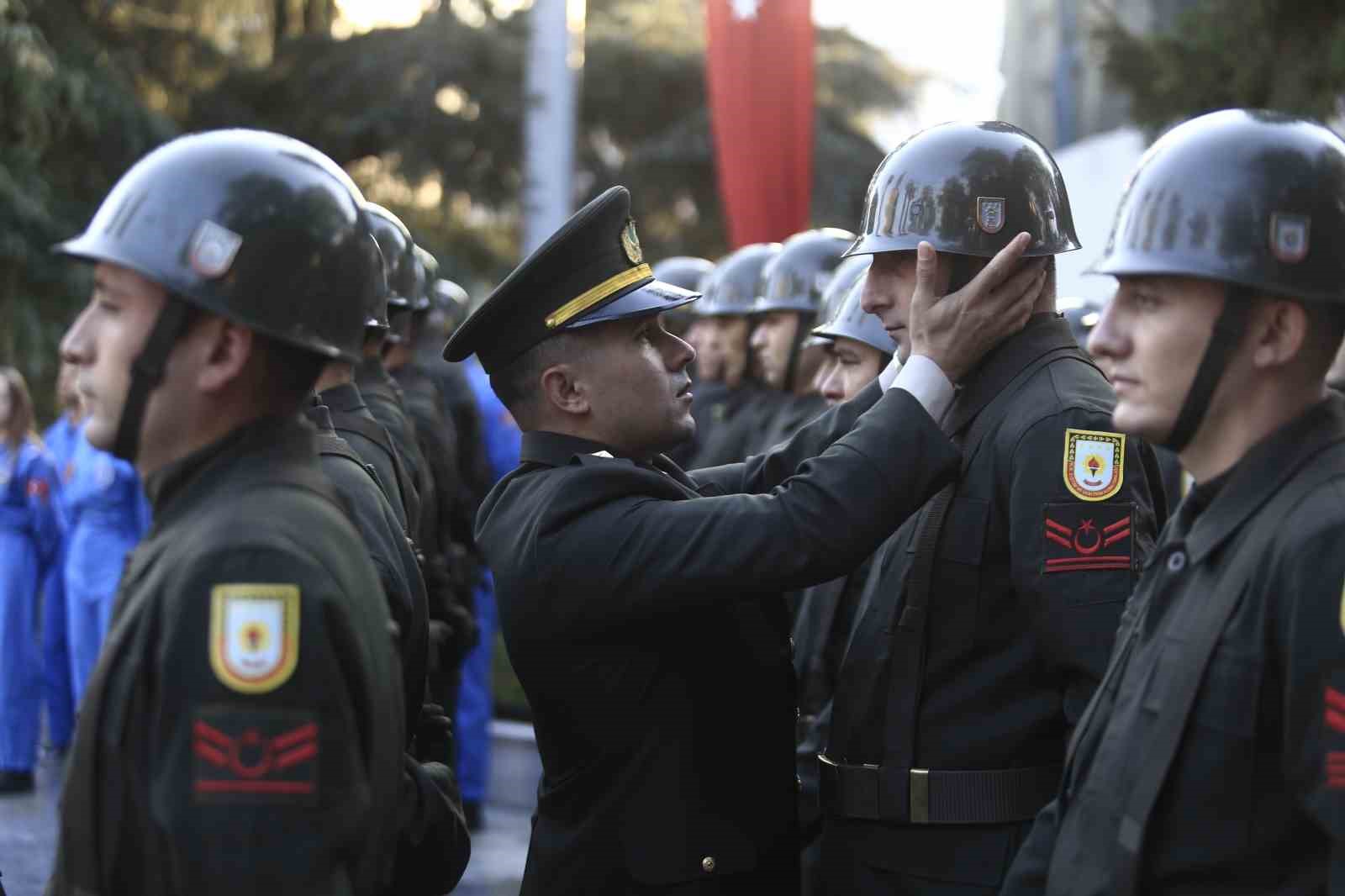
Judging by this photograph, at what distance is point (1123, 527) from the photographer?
123 inches

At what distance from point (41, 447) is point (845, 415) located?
22.0 feet

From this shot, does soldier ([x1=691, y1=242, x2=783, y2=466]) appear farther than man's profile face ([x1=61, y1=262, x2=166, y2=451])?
Yes

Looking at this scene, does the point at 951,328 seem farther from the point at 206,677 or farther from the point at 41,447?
the point at 41,447

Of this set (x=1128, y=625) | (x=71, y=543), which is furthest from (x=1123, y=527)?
(x=71, y=543)

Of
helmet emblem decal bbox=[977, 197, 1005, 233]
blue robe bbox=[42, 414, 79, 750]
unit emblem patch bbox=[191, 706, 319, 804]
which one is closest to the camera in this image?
unit emblem patch bbox=[191, 706, 319, 804]

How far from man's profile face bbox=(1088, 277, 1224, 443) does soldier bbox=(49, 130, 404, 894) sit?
1.17 m

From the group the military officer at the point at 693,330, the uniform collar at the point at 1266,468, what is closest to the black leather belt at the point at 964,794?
the uniform collar at the point at 1266,468

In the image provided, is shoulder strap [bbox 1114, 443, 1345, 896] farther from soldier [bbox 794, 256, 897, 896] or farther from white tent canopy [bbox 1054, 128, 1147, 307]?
white tent canopy [bbox 1054, 128, 1147, 307]

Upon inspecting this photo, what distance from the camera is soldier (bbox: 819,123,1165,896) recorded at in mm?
3109

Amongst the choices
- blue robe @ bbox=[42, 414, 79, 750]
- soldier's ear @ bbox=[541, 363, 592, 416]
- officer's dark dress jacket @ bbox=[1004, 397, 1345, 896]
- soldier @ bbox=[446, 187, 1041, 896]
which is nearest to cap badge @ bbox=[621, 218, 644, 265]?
A: soldier @ bbox=[446, 187, 1041, 896]

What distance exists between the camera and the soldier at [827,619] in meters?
4.20

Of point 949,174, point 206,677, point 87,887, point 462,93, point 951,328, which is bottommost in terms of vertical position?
point 87,887

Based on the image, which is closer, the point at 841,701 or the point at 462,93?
the point at 841,701

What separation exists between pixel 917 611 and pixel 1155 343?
89cm
